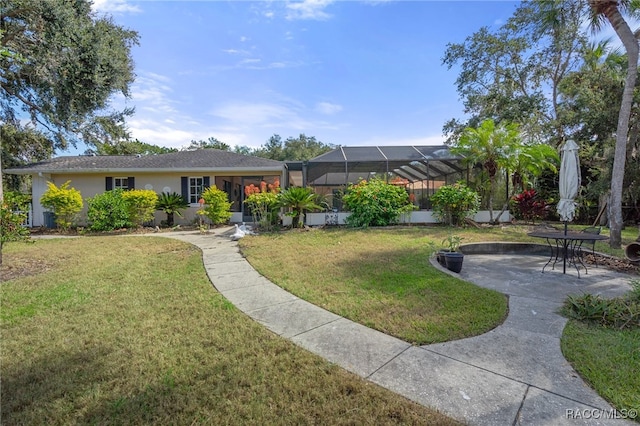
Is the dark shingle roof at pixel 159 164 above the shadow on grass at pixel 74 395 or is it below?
above

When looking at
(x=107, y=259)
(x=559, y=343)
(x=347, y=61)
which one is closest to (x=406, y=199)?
(x=347, y=61)

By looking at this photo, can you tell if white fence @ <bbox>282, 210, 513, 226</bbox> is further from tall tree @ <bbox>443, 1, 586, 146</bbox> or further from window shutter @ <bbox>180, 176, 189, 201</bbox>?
tall tree @ <bbox>443, 1, 586, 146</bbox>

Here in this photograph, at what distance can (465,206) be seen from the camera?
37.2ft

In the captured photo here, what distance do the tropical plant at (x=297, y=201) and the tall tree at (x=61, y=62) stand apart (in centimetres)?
938

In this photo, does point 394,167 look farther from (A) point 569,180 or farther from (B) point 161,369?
(B) point 161,369

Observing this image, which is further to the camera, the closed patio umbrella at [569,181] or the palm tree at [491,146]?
the palm tree at [491,146]

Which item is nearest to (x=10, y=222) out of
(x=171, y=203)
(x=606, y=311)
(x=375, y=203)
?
(x=171, y=203)

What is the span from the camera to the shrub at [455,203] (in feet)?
36.6

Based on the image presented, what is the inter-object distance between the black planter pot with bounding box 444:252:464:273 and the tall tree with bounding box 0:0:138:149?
1483 cm

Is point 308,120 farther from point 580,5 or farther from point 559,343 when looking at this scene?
point 559,343

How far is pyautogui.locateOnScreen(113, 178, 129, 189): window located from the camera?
528 inches

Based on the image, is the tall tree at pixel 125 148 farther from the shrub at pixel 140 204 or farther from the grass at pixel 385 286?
the grass at pixel 385 286

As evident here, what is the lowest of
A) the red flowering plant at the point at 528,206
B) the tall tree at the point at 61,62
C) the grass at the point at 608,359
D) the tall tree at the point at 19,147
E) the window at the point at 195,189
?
the grass at the point at 608,359

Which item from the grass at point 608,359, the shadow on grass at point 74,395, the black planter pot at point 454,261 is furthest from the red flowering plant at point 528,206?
the shadow on grass at point 74,395
